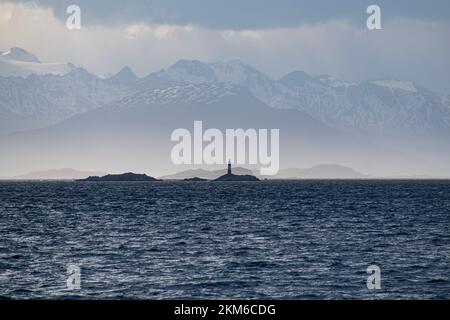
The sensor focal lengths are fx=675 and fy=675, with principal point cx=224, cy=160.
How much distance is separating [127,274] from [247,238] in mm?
25299

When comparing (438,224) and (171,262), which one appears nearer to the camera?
(171,262)

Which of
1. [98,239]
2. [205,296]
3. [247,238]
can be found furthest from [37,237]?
[205,296]

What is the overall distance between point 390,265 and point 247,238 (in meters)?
21.3

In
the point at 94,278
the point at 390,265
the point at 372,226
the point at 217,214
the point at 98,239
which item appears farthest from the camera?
the point at 217,214

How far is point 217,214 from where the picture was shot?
10625 centimetres

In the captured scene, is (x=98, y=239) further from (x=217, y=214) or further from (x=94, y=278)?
(x=217, y=214)
